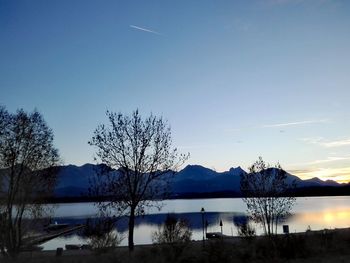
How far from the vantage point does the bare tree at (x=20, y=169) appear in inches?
1046

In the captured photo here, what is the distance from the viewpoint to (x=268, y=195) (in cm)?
3123

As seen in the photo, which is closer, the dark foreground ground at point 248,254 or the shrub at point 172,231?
the dark foreground ground at point 248,254

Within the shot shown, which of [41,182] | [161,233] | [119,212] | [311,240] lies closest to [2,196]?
[41,182]

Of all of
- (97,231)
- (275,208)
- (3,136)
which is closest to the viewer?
(3,136)

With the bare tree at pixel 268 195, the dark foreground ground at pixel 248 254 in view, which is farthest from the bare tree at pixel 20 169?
the bare tree at pixel 268 195

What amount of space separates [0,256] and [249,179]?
58.5ft

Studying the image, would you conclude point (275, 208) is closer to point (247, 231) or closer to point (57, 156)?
point (247, 231)

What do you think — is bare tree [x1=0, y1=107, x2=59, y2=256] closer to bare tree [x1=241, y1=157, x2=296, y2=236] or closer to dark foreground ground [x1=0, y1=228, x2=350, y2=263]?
dark foreground ground [x1=0, y1=228, x2=350, y2=263]

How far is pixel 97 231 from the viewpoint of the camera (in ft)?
115

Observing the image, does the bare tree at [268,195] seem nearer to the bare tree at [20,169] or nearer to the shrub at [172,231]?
the shrub at [172,231]

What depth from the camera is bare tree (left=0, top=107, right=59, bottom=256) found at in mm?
26578

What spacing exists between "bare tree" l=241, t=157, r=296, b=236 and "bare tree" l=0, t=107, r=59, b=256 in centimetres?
1410

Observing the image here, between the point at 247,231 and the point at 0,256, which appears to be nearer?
the point at 0,256

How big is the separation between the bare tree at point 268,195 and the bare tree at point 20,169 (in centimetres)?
1410
